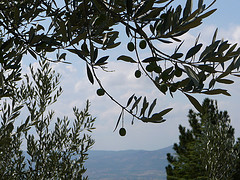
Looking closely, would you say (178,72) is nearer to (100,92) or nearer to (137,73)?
(137,73)

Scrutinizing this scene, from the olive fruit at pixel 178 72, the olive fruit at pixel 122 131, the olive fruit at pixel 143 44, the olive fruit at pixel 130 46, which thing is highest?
the olive fruit at pixel 130 46

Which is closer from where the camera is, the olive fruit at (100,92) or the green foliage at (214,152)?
the olive fruit at (100,92)

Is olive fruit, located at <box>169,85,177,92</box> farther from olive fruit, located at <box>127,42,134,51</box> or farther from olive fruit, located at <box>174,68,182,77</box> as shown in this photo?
olive fruit, located at <box>127,42,134,51</box>

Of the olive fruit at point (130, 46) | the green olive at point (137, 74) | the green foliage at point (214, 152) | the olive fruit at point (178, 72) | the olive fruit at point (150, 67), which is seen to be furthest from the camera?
the green foliage at point (214, 152)

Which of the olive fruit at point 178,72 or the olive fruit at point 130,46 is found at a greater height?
the olive fruit at point 130,46

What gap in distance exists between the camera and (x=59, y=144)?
5.11 meters

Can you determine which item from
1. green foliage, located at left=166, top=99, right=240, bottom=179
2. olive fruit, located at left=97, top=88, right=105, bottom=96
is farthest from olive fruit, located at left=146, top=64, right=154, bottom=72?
green foliage, located at left=166, top=99, right=240, bottom=179

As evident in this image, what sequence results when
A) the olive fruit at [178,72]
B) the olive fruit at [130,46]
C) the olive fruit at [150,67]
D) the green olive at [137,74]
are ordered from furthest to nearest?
the green olive at [137,74]
the olive fruit at [130,46]
the olive fruit at [150,67]
the olive fruit at [178,72]

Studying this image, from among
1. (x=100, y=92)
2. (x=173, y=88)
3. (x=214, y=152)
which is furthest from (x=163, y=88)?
(x=214, y=152)

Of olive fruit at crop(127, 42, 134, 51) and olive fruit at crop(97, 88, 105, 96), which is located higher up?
olive fruit at crop(127, 42, 134, 51)

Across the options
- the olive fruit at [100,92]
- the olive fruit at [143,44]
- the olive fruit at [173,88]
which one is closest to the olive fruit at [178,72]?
the olive fruit at [173,88]

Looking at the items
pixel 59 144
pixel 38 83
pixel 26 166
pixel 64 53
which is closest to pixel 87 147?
pixel 59 144

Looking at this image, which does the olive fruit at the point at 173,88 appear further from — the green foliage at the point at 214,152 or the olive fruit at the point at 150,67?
the green foliage at the point at 214,152

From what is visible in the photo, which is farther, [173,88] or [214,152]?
[214,152]
